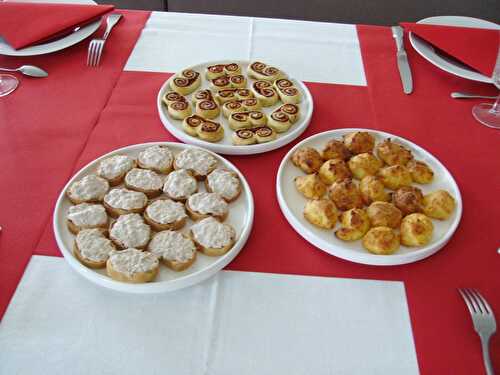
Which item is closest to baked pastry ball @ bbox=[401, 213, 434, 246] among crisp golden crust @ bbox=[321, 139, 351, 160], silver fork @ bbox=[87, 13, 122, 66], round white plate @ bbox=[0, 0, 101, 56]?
Result: crisp golden crust @ bbox=[321, 139, 351, 160]

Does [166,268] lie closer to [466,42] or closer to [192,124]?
[192,124]

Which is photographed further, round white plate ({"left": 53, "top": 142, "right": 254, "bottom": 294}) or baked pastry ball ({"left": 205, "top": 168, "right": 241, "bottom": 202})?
baked pastry ball ({"left": 205, "top": 168, "right": 241, "bottom": 202})

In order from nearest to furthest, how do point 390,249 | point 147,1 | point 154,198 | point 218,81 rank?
point 390,249 → point 154,198 → point 218,81 → point 147,1

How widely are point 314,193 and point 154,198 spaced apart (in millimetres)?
361

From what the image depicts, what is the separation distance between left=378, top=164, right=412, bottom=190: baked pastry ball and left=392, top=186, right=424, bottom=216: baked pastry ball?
0.03 metres

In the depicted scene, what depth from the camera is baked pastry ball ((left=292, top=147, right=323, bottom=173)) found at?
107cm

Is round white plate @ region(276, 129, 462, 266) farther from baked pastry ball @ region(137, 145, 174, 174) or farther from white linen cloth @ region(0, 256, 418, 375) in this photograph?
baked pastry ball @ region(137, 145, 174, 174)

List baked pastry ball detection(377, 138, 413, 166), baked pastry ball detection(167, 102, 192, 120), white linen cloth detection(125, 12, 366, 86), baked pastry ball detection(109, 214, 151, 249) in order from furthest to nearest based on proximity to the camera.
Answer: white linen cloth detection(125, 12, 366, 86)
baked pastry ball detection(167, 102, 192, 120)
baked pastry ball detection(377, 138, 413, 166)
baked pastry ball detection(109, 214, 151, 249)

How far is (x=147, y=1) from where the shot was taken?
7.95ft

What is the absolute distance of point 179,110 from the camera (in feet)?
3.96

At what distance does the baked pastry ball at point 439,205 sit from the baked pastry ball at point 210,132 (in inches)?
20.6

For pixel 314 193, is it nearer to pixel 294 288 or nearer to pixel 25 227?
pixel 294 288

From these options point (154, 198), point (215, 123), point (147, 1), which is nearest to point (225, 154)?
point (215, 123)

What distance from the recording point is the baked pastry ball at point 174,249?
85 cm
